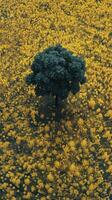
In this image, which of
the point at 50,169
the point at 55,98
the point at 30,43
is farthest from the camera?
the point at 30,43

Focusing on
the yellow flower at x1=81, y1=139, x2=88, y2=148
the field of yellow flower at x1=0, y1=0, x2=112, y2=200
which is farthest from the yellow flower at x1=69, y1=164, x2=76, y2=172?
the yellow flower at x1=81, y1=139, x2=88, y2=148

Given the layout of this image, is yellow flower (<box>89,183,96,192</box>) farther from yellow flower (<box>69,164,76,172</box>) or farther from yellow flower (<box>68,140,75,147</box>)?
yellow flower (<box>68,140,75,147</box>)

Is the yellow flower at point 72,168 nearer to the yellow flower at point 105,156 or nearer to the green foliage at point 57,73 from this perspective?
the yellow flower at point 105,156

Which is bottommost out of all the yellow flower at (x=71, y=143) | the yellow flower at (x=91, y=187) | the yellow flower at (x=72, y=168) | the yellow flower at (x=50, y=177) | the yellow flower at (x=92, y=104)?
the yellow flower at (x=91, y=187)

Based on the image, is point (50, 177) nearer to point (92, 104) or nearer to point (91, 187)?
point (91, 187)

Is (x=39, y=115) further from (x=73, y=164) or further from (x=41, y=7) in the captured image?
(x=41, y=7)

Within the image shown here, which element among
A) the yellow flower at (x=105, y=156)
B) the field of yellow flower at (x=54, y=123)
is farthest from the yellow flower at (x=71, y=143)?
the yellow flower at (x=105, y=156)

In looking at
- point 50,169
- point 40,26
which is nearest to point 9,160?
point 50,169
